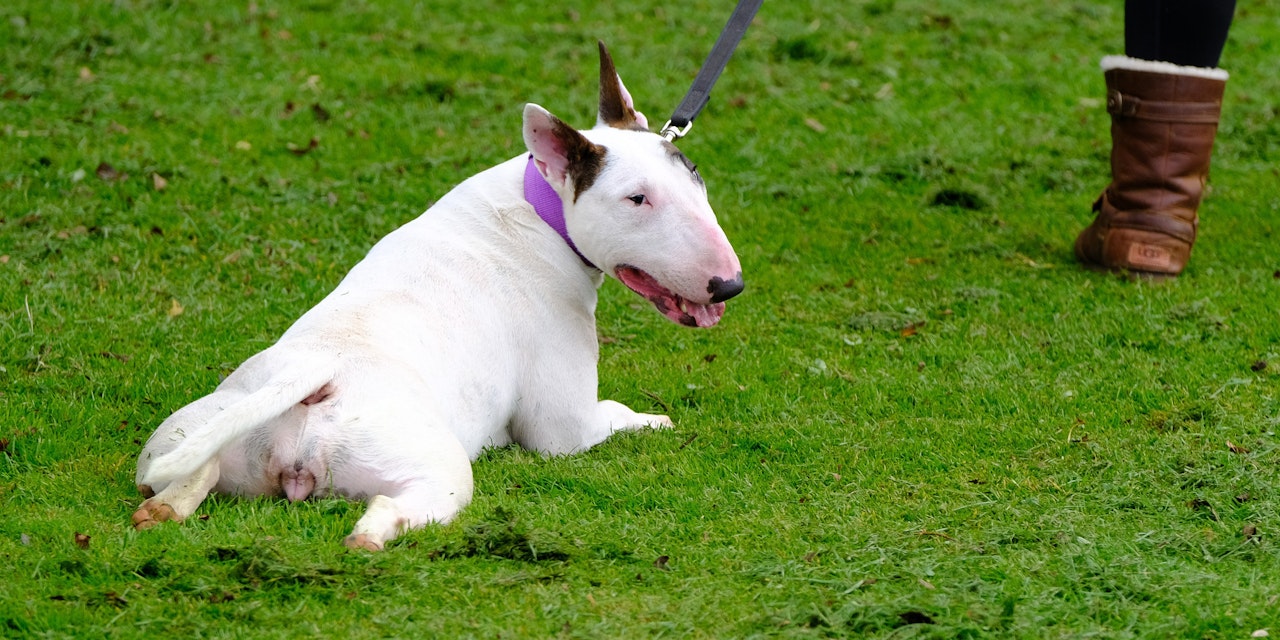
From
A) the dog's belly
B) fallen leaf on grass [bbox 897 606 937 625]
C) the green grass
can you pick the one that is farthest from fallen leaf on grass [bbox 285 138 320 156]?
fallen leaf on grass [bbox 897 606 937 625]

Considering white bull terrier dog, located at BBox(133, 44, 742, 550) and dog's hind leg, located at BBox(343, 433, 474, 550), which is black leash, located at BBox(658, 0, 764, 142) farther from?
dog's hind leg, located at BBox(343, 433, 474, 550)

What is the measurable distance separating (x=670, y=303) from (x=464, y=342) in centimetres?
69

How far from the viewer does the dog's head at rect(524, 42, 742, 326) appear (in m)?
4.41

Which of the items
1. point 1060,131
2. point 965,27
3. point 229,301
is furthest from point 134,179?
point 965,27

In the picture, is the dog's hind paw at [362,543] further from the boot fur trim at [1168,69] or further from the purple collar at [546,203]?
the boot fur trim at [1168,69]

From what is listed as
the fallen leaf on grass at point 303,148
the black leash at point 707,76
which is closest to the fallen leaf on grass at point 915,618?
the black leash at point 707,76

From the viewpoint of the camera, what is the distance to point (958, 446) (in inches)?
189

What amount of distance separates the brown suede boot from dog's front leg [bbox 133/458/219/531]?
4749 millimetres

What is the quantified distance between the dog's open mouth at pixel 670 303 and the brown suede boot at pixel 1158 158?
10.5 feet

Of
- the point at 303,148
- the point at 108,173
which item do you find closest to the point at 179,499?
the point at 108,173

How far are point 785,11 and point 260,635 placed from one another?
9.97 meters

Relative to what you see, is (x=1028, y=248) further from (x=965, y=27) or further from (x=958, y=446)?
(x=965, y=27)

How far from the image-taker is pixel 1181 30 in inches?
264

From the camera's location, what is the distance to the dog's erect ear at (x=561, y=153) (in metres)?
4.42
